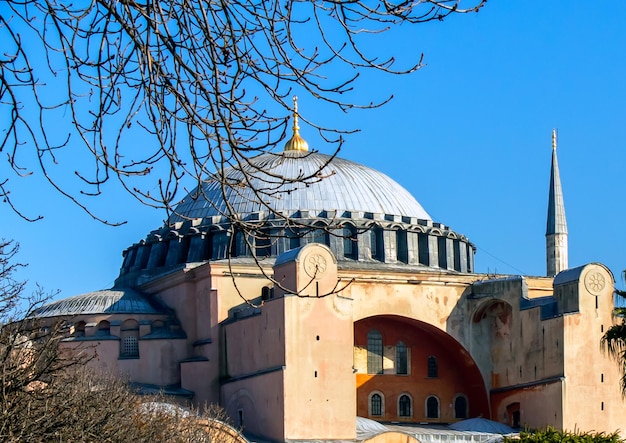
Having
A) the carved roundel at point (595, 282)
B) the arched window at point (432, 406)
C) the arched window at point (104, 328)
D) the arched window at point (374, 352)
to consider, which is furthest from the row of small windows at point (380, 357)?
the arched window at point (104, 328)

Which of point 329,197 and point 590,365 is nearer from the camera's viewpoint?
point 590,365

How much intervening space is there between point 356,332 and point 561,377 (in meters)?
7.17

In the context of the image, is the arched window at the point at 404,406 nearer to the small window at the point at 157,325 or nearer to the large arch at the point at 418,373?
the large arch at the point at 418,373

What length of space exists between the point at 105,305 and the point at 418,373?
10.2m

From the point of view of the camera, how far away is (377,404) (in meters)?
51.4

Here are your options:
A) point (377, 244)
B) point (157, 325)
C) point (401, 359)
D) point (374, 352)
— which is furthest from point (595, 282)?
point (157, 325)

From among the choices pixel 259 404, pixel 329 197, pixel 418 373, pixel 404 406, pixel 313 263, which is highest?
pixel 329 197

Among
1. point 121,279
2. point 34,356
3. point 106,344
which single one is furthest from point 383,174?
point 34,356

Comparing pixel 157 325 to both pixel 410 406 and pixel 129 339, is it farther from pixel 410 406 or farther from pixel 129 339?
pixel 410 406

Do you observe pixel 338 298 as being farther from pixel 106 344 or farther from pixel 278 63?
pixel 278 63

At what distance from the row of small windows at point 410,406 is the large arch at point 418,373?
0.09m

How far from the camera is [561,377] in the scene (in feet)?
156

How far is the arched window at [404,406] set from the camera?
5156 centimetres

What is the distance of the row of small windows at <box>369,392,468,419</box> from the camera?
168 ft
